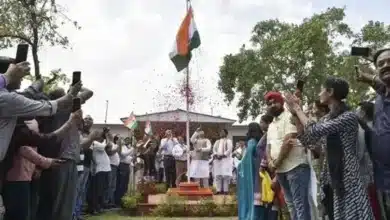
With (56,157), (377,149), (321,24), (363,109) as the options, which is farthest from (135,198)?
(321,24)

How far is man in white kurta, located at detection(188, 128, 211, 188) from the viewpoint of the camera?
1619 centimetres

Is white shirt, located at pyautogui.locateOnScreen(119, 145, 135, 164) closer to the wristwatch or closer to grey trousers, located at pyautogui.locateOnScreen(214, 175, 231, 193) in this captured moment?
grey trousers, located at pyautogui.locateOnScreen(214, 175, 231, 193)

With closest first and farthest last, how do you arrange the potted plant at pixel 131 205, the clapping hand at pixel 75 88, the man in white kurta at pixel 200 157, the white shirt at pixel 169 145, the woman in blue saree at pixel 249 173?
the clapping hand at pixel 75 88, the woman in blue saree at pixel 249 173, the potted plant at pixel 131 205, the man in white kurta at pixel 200 157, the white shirt at pixel 169 145

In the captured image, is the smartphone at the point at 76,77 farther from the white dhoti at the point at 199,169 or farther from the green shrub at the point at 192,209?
the white dhoti at the point at 199,169

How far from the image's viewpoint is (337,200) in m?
4.50

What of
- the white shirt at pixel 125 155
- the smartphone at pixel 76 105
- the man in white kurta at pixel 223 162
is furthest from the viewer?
→ the man in white kurta at pixel 223 162

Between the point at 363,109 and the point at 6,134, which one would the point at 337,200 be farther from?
the point at 6,134

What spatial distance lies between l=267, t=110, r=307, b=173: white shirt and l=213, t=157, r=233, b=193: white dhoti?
9.21m

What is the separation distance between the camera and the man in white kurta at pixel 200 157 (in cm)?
1619

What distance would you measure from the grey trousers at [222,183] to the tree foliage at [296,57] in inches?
447

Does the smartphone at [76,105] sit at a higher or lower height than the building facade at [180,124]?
lower

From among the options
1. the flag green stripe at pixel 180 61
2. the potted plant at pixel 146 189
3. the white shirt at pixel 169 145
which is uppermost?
the flag green stripe at pixel 180 61

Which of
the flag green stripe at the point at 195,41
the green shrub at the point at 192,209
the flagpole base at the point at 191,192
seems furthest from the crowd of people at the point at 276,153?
the flag green stripe at the point at 195,41

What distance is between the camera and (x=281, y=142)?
655cm
